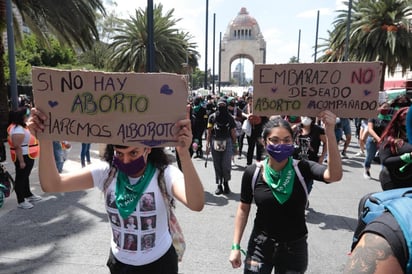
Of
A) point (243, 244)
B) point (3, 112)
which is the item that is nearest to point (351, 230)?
point (243, 244)

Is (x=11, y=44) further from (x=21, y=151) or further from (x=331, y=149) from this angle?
(x=331, y=149)

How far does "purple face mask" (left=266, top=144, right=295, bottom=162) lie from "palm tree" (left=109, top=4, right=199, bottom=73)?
71.1 ft

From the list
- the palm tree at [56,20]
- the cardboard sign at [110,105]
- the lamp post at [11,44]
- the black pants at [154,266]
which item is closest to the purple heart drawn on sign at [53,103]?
the cardboard sign at [110,105]

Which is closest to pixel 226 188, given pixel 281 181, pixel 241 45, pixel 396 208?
pixel 281 181

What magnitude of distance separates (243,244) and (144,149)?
2669 millimetres

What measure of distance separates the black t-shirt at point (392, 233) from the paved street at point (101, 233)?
295cm

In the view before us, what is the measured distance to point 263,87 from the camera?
265 centimetres

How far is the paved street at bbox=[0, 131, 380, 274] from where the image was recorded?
391 centimetres

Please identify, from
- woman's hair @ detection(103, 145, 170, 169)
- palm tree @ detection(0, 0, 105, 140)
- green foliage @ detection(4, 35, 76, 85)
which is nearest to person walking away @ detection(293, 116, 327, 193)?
woman's hair @ detection(103, 145, 170, 169)

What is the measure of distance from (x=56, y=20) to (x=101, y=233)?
868 cm

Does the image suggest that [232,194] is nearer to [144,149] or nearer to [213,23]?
[144,149]

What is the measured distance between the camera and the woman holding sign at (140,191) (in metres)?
2.05

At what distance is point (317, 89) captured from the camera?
254cm

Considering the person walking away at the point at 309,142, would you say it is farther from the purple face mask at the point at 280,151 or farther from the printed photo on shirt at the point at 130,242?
the printed photo on shirt at the point at 130,242
